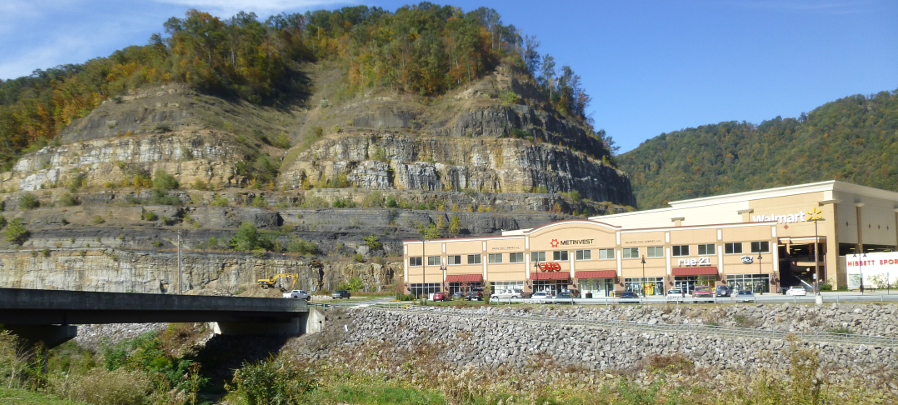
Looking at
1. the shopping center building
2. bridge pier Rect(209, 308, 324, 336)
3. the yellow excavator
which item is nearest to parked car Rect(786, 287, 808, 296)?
the shopping center building

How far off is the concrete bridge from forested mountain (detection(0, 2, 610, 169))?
8092 cm

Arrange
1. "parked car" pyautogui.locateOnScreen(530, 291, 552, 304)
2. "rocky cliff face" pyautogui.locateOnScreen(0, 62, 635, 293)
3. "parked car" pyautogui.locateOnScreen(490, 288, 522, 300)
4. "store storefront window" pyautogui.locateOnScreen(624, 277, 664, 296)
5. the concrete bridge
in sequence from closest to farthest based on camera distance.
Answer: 1. the concrete bridge
2. "parked car" pyautogui.locateOnScreen(530, 291, 552, 304)
3. "parked car" pyautogui.locateOnScreen(490, 288, 522, 300)
4. "store storefront window" pyautogui.locateOnScreen(624, 277, 664, 296)
5. "rocky cliff face" pyautogui.locateOnScreen(0, 62, 635, 293)

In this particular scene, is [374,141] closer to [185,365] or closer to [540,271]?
[540,271]

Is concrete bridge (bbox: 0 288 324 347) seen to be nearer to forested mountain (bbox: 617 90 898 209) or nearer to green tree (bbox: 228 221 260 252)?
green tree (bbox: 228 221 260 252)

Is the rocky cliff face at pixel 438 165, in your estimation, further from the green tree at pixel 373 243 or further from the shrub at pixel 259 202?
the green tree at pixel 373 243

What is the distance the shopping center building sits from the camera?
183 feet

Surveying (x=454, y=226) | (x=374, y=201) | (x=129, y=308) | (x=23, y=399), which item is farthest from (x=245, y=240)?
(x=23, y=399)

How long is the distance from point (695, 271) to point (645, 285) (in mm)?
4487

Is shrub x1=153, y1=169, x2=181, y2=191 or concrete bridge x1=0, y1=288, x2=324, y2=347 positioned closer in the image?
concrete bridge x1=0, y1=288, x2=324, y2=347

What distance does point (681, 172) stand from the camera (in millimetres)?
195375

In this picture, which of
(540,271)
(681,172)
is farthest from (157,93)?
(681,172)

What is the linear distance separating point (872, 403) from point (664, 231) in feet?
107

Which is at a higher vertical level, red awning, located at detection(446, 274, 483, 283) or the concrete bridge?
red awning, located at detection(446, 274, 483, 283)

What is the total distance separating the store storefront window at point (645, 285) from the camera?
57.5 m
